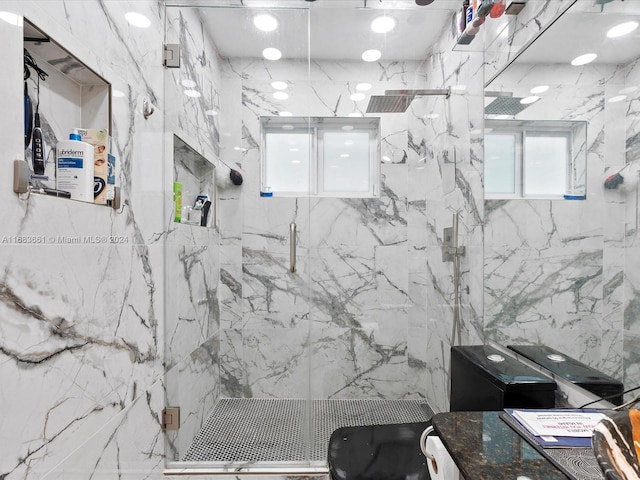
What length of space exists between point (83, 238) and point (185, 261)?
796mm

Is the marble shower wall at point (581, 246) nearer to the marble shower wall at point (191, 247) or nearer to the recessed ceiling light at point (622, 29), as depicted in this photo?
the recessed ceiling light at point (622, 29)

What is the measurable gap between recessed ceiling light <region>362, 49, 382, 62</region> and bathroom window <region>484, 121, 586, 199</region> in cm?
89

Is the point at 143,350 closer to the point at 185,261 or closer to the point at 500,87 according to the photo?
the point at 185,261

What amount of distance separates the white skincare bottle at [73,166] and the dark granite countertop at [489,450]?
118cm

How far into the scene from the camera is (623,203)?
0.94 metres

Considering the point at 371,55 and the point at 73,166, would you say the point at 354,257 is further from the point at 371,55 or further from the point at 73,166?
the point at 73,166

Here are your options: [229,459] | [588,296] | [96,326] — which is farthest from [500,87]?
[229,459]

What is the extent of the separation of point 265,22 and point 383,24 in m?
0.68

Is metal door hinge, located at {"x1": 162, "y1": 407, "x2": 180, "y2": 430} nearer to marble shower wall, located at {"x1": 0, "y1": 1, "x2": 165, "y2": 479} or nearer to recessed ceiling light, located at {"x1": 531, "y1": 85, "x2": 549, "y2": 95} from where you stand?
marble shower wall, located at {"x1": 0, "y1": 1, "x2": 165, "y2": 479}

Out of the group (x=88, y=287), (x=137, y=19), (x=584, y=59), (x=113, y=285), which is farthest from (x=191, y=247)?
(x=584, y=59)

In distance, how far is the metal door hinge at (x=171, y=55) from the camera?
1.75 m

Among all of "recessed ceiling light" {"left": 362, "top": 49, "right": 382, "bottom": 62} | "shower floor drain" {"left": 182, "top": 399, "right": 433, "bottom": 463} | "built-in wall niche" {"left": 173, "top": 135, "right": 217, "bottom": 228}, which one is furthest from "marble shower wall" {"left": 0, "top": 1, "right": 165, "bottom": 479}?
"recessed ceiling light" {"left": 362, "top": 49, "right": 382, "bottom": 62}

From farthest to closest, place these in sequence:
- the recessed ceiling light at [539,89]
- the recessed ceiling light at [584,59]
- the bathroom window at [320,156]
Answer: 1. the bathroom window at [320,156]
2. the recessed ceiling light at [539,89]
3. the recessed ceiling light at [584,59]

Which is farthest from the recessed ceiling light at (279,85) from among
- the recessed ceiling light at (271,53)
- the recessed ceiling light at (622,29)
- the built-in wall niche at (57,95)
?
the recessed ceiling light at (622,29)
